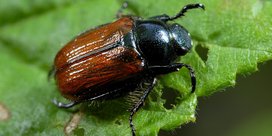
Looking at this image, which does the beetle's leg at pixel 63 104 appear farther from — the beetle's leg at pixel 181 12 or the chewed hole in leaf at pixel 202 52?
the chewed hole in leaf at pixel 202 52

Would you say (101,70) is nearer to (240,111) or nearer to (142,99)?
(142,99)

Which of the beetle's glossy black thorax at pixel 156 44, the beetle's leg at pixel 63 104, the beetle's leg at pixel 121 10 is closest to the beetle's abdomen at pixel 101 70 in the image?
the beetle's glossy black thorax at pixel 156 44

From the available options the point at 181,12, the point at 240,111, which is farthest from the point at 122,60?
the point at 240,111

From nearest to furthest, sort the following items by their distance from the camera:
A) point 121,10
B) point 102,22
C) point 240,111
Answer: point 121,10, point 102,22, point 240,111

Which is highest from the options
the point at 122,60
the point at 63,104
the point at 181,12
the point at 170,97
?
the point at 181,12

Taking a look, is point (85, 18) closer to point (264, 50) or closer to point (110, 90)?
point (110, 90)

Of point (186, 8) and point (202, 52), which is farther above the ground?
point (186, 8)
